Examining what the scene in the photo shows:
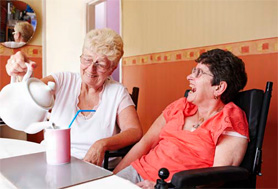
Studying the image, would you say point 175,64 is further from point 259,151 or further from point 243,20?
point 259,151

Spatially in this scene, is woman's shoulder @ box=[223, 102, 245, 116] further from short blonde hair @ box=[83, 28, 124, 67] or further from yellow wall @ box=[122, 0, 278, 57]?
yellow wall @ box=[122, 0, 278, 57]

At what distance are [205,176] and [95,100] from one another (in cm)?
86

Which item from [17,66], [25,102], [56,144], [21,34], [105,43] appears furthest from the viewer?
[21,34]

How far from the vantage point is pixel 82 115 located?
145cm

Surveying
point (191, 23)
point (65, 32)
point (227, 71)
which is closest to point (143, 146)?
point (227, 71)

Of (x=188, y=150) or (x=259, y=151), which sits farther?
(x=188, y=150)

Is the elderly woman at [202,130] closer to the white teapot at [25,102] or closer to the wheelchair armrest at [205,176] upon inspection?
the wheelchair armrest at [205,176]

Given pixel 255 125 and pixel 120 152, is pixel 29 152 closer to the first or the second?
pixel 120 152

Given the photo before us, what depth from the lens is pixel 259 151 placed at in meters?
1.16

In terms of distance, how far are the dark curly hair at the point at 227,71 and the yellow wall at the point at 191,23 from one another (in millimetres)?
725

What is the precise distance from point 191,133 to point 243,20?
1182 mm

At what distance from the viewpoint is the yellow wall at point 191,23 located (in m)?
1.92

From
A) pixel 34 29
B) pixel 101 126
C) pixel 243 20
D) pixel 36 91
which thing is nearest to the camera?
pixel 36 91

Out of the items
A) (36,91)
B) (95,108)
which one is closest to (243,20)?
(95,108)
